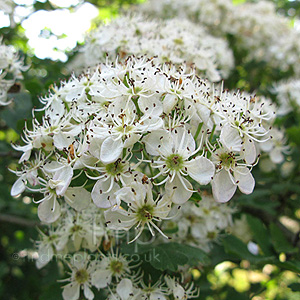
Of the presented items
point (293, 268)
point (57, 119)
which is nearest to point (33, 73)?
point (57, 119)

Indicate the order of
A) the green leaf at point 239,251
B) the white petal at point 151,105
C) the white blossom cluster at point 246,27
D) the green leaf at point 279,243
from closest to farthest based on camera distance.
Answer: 1. the white petal at point 151,105
2. the green leaf at point 239,251
3. the green leaf at point 279,243
4. the white blossom cluster at point 246,27

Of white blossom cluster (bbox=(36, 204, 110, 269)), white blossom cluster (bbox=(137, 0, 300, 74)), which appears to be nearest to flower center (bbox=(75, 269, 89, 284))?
white blossom cluster (bbox=(36, 204, 110, 269))

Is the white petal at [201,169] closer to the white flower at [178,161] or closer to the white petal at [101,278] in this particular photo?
the white flower at [178,161]

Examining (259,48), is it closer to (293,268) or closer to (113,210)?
(293,268)

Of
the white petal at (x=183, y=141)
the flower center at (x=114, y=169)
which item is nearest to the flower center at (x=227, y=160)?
the white petal at (x=183, y=141)

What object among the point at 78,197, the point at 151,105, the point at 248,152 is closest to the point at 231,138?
the point at 248,152

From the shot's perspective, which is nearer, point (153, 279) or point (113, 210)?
point (113, 210)

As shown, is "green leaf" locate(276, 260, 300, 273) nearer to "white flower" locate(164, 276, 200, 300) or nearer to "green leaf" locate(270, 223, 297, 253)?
"green leaf" locate(270, 223, 297, 253)
